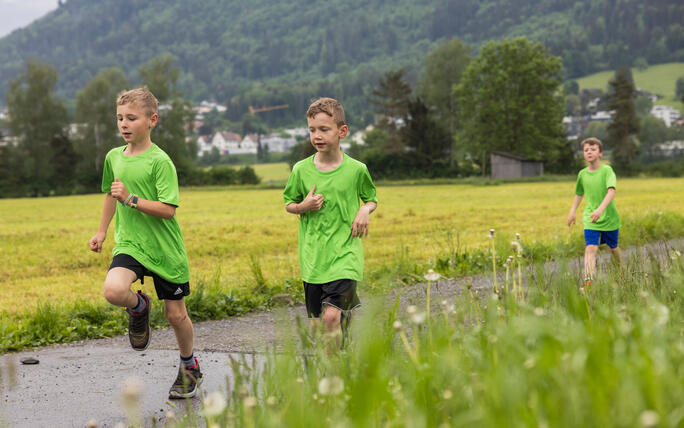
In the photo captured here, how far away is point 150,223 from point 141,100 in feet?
3.02

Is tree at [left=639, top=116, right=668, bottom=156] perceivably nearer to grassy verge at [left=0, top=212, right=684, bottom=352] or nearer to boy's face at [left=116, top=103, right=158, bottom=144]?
grassy verge at [left=0, top=212, right=684, bottom=352]

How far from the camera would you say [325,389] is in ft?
6.55

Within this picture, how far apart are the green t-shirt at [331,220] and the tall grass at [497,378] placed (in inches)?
69.1

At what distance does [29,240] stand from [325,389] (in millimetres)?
25091

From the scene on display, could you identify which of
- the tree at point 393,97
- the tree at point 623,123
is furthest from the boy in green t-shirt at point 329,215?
the tree at point 623,123

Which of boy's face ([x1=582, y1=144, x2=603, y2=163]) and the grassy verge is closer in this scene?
the grassy verge

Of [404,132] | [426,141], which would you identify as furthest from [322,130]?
[404,132]

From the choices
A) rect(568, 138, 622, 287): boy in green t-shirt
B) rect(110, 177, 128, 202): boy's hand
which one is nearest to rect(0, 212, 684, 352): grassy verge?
rect(568, 138, 622, 287): boy in green t-shirt

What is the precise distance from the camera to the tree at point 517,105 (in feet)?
276

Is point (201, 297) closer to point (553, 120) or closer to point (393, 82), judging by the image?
point (553, 120)

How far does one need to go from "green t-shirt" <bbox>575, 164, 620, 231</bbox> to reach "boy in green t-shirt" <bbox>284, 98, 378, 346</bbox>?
5161 millimetres

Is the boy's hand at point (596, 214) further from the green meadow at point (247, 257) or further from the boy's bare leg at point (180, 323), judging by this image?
the boy's bare leg at point (180, 323)

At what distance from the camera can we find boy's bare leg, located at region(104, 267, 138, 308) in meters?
5.26

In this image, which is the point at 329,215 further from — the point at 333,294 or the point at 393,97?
the point at 393,97
